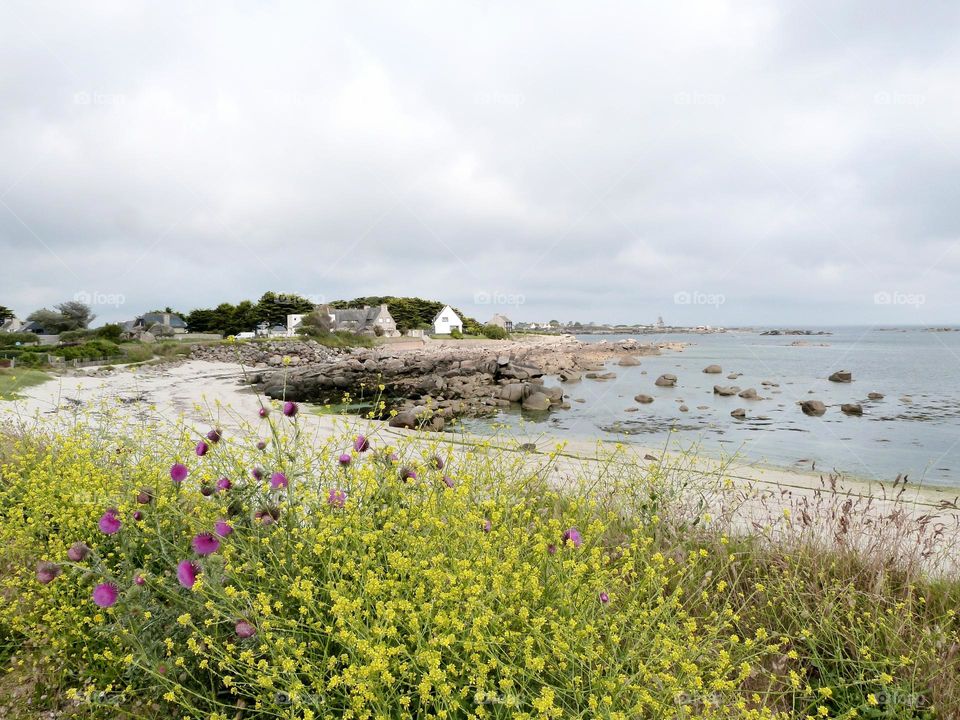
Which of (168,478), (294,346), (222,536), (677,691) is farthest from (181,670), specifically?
(294,346)

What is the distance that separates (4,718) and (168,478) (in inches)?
58.2

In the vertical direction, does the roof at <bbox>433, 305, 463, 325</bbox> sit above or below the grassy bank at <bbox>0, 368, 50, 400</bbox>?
above

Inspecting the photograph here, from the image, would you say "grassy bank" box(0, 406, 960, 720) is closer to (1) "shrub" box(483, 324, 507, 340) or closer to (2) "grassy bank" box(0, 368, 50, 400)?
(2) "grassy bank" box(0, 368, 50, 400)

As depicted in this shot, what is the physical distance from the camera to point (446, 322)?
8238cm

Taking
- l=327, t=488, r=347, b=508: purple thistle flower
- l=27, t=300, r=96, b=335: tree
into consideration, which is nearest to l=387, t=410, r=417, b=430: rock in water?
l=327, t=488, r=347, b=508: purple thistle flower

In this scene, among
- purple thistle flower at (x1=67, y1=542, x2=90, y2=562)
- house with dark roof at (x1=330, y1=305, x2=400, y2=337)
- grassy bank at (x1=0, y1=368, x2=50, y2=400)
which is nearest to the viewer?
purple thistle flower at (x1=67, y1=542, x2=90, y2=562)

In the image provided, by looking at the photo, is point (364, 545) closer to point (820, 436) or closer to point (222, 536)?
point (222, 536)

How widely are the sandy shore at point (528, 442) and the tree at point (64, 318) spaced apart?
1726 cm

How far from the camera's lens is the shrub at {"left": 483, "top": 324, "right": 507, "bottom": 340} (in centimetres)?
8176

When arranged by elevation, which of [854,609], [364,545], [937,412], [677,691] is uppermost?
[364,545]

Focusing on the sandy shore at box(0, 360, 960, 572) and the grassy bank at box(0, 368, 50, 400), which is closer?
the sandy shore at box(0, 360, 960, 572)

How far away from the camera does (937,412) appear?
1958 centimetres

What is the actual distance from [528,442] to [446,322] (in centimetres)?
7366

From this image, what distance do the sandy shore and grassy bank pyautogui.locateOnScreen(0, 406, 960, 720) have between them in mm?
584
